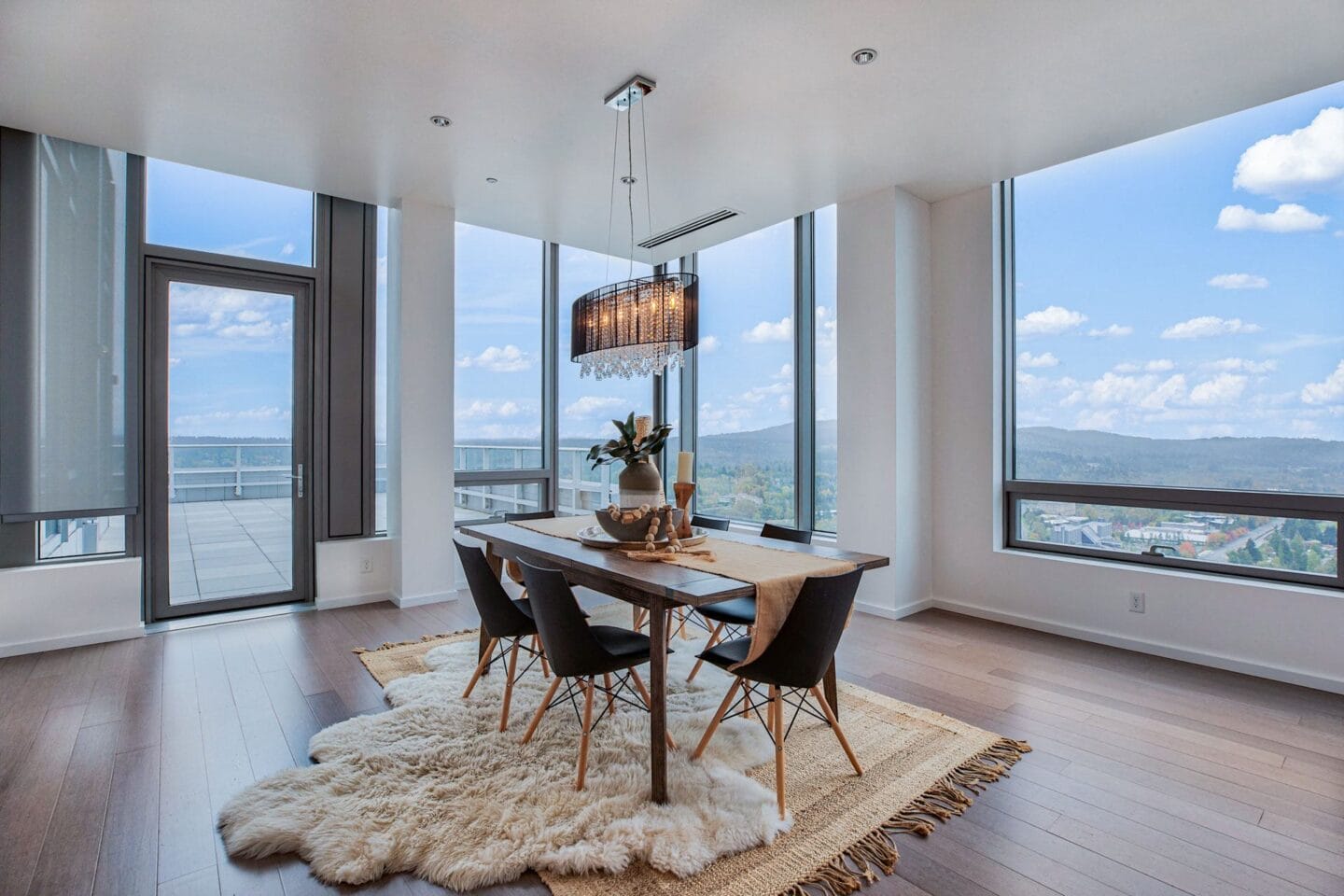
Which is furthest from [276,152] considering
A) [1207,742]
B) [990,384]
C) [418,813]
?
[1207,742]

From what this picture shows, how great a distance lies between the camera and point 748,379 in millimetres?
5672

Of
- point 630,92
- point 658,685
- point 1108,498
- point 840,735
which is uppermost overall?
point 630,92

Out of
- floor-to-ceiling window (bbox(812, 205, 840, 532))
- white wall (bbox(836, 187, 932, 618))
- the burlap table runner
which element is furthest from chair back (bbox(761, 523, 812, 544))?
floor-to-ceiling window (bbox(812, 205, 840, 532))

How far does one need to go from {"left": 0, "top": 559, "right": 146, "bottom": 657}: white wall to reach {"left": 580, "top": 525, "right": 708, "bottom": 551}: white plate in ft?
9.50

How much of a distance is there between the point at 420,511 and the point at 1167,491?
15.6 feet

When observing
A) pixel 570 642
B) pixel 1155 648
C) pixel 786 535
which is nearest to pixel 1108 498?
pixel 1155 648

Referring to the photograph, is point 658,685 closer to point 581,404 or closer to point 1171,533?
point 1171,533

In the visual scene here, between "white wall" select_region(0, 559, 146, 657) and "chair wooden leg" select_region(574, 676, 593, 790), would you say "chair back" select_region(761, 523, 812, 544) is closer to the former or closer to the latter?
"chair wooden leg" select_region(574, 676, 593, 790)

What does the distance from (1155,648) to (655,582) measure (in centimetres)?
318

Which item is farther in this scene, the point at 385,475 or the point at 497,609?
the point at 385,475

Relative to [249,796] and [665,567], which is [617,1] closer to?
[665,567]

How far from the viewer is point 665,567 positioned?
2.46 metres

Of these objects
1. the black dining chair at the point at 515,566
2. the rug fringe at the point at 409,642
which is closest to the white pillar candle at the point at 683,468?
the black dining chair at the point at 515,566

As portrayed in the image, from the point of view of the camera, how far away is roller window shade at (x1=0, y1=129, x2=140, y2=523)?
3.59 m
